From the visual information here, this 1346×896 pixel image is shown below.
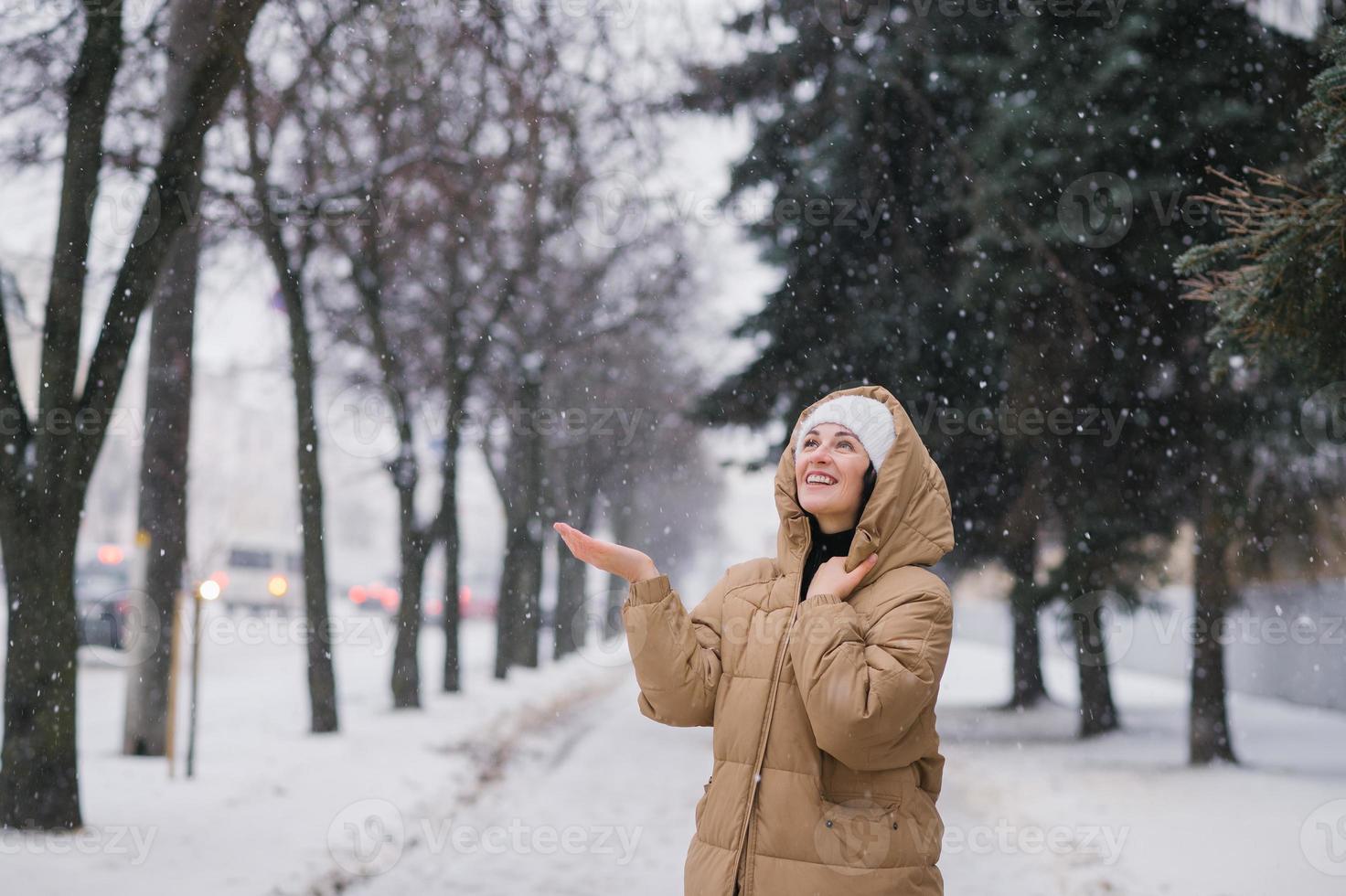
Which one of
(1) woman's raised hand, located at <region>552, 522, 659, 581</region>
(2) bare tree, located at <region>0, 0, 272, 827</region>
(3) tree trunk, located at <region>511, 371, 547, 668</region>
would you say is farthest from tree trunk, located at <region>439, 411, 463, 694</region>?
(1) woman's raised hand, located at <region>552, 522, 659, 581</region>

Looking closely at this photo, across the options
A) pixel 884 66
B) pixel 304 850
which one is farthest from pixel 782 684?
pixel 884 66

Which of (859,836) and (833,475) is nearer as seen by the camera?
(859,836)

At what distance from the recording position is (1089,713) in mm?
14000

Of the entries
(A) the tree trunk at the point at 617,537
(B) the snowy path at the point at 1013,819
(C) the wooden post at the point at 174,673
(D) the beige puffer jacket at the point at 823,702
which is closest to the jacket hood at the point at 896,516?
(D) the beige puffer jacket at the point at 823,702

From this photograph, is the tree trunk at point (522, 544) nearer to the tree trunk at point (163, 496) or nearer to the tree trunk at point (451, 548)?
the tree trunk at point (451, 548)

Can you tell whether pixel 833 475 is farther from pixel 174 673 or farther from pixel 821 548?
pixel 174 673

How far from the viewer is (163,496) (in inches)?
411

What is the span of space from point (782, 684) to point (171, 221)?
19.1ft

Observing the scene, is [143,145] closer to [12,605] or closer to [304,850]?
[12,605]

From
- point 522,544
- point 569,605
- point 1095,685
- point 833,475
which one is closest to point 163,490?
point 833,475

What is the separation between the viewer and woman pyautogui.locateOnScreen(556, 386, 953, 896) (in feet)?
8.49

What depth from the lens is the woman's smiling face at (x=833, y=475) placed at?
2.88 metres

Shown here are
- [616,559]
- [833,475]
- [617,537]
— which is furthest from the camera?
[617,537]

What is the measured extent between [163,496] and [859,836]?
362 inches
